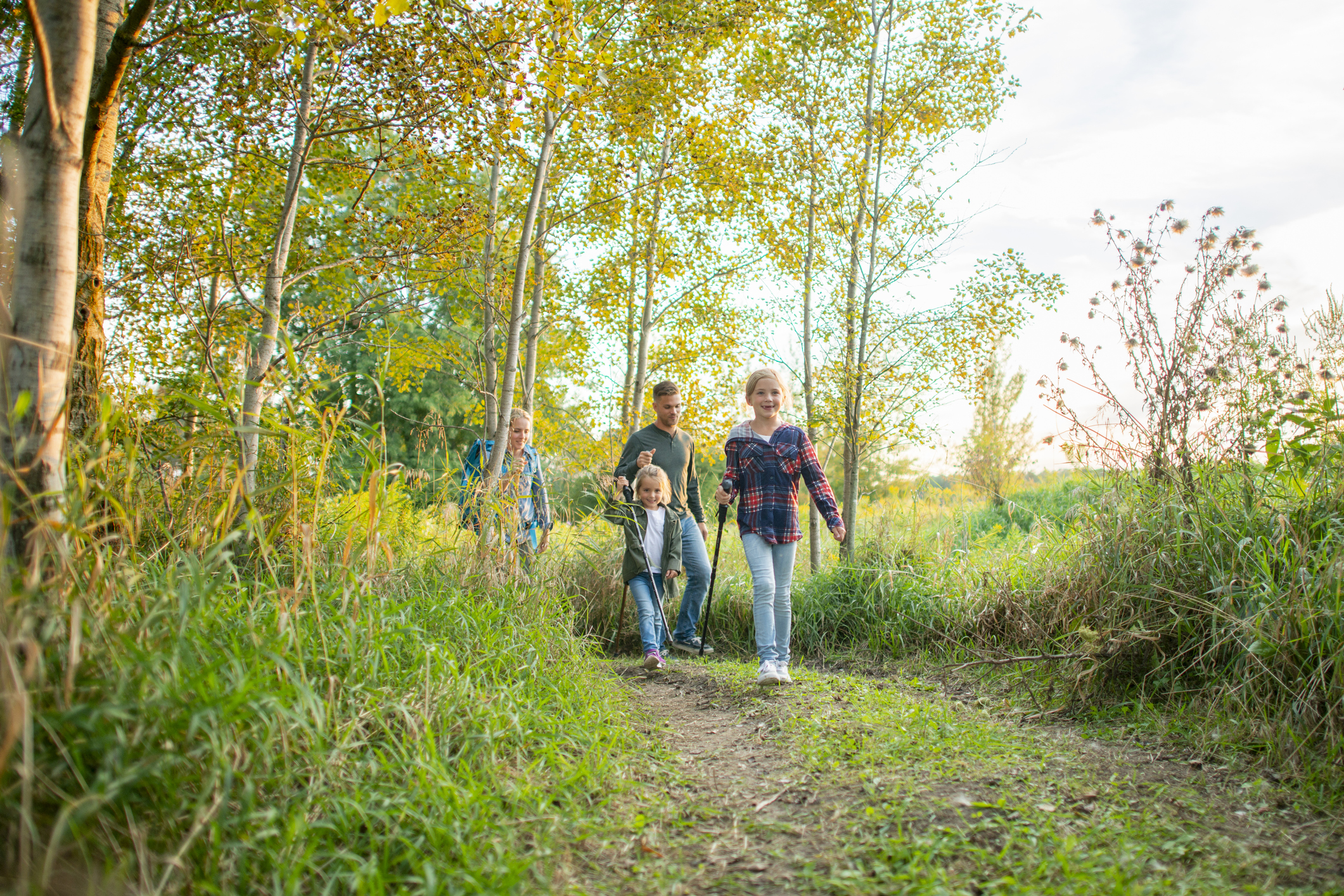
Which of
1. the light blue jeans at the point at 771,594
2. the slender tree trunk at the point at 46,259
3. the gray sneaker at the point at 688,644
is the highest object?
the slender tree trunk at the point at 46,259

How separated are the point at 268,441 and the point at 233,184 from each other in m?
4.42

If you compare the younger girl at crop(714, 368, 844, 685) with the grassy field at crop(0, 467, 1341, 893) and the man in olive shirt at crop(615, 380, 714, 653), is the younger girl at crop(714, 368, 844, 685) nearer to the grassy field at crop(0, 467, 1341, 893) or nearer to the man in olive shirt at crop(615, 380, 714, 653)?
the grassy field at crop(0, 467, 1341, 893)

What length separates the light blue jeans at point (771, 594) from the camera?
14.1 feet

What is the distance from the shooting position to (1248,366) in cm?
395

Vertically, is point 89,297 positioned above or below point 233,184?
below

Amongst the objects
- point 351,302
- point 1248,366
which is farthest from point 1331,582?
point 351,302

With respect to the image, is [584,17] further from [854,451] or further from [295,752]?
[295,752]

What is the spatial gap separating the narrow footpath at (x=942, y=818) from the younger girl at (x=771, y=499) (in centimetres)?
91

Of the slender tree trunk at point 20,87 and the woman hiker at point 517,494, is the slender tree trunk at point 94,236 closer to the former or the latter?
the woman hiker at point 517,494

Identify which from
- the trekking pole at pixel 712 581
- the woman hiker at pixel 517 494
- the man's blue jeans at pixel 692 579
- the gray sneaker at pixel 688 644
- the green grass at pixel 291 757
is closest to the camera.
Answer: the green grass at pixel 291 757

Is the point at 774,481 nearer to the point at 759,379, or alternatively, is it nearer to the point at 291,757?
the point at 759,379

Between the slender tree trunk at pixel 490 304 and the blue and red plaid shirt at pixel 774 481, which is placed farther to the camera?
the slender tree trunk at pixel 490 304

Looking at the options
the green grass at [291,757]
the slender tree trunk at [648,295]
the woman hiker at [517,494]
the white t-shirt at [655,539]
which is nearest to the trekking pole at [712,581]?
the white t-shirt at [655,539]

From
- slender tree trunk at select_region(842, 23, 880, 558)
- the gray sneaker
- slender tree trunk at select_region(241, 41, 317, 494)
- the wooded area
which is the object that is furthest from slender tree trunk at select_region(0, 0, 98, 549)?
slender tree trunk at select_region(842, 23, 880, 558)
